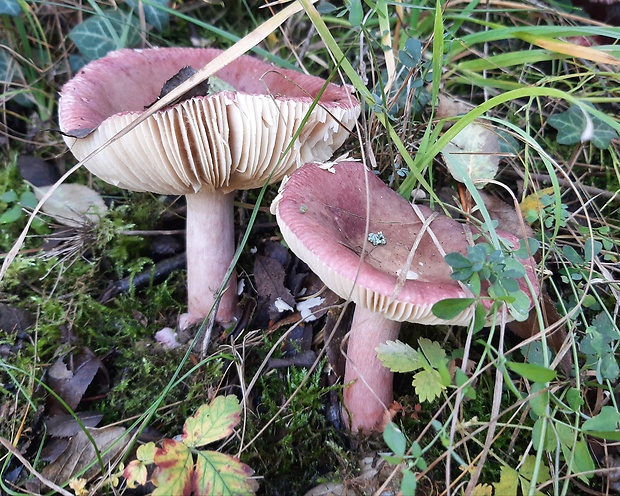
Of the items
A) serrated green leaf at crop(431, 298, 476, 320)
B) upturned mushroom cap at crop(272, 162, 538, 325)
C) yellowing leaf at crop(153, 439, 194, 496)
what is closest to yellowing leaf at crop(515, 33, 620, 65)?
upturned mushroom cap at crop(272, 162, 538, 325)

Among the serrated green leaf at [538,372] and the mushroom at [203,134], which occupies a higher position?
the mushroom at [203,134]

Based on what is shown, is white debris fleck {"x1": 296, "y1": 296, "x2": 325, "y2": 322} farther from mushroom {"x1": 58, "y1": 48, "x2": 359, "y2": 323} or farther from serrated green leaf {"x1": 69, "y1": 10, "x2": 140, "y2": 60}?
serrated green leaf {"x1": 69, "y1": 10, "x2": 140, "y2": 60}

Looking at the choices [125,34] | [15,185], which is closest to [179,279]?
[15,185]

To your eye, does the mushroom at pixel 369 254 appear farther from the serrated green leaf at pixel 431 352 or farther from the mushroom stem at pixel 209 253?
the mushroom stem at pixel 209 253

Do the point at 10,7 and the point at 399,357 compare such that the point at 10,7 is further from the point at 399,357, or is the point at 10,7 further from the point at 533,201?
the point at 533,201

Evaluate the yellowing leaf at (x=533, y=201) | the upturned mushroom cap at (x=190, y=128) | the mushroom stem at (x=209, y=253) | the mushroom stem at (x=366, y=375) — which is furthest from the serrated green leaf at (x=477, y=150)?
the mushroom stem at (x=209, y=253)

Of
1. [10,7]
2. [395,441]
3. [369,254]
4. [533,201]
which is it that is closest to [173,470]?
[395,441]
